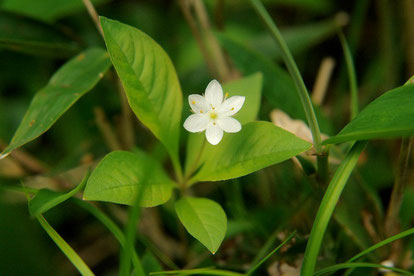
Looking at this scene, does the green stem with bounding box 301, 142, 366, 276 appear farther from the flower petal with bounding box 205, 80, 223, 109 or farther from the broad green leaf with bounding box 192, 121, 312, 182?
the flower petal with bounding box 205, 80, 223, 109

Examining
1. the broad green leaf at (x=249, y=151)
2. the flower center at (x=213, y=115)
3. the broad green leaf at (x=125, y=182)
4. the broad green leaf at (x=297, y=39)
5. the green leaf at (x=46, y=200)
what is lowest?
the green leaf at (x=46, y=200)

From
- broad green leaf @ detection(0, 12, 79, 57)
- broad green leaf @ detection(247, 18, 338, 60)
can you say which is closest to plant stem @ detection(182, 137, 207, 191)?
broad green leaf @ detection(0, 12, 79, 57)

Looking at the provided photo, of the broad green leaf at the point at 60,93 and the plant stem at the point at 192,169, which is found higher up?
the broad green leaf at the point at 60,93

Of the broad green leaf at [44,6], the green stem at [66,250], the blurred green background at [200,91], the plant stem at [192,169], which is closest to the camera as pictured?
the green stem at [66,250]

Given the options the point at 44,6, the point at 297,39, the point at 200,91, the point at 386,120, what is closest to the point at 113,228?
the point at 386,120

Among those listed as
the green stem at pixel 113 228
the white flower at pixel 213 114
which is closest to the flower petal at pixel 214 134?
the white flower at pixel 213 114

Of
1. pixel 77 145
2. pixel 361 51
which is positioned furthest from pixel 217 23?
pixel 361 51

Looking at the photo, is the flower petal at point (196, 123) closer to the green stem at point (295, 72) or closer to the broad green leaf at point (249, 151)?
the broad green leaf at point (249, 151)
